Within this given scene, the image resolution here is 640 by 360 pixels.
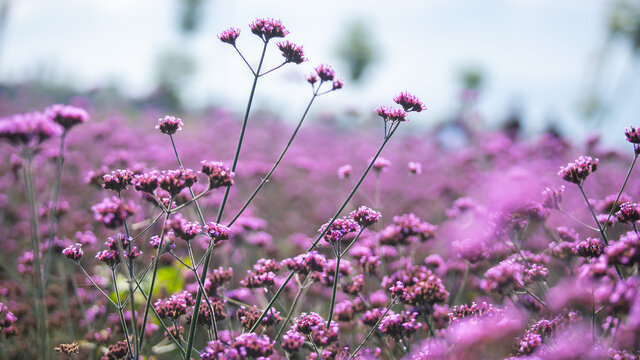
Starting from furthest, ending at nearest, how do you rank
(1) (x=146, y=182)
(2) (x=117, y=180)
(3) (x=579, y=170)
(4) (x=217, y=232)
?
(3) (x=579, y=170)
(2) (x=117, y=180)
(4) (x=217, y=232)
(1) (x=146, y=182)

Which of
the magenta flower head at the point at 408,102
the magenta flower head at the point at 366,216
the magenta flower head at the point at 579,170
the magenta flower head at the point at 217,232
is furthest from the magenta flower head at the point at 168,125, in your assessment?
the magenta flower head at the point at 579,170

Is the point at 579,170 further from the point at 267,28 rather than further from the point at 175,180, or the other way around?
the point at 175,180

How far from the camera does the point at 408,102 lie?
305 centimetres

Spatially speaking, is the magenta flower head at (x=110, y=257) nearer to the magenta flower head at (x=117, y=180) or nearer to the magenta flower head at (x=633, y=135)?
the magenta flower head at (x=117, y=180)

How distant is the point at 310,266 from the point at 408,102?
1.48 meters

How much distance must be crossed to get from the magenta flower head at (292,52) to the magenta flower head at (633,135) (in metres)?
2.64

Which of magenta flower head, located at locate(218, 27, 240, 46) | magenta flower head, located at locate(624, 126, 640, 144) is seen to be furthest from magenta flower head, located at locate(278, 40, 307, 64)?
magenta flower head, located at locate(624, 126, 640, 144)

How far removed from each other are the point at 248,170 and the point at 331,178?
4.76 meters

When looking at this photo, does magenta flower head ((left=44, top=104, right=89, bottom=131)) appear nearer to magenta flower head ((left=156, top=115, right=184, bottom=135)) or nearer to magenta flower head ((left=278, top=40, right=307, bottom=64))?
magenta flower head ((left=156, top=115, right=184, bottom=135))

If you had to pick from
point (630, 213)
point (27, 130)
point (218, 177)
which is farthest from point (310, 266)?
point (630, 213)

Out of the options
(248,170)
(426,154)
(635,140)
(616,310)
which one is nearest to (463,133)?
(426,154)

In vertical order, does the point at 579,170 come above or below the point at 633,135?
below

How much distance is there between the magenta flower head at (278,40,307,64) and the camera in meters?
3.07

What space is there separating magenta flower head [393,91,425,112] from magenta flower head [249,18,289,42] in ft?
3.40
